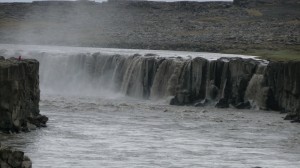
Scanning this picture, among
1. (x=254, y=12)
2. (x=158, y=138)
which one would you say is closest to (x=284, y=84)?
(x=158, y=138)

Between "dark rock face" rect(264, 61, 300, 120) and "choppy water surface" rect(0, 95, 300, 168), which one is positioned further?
"dark rock face" rect(264, 61, 300, 120)

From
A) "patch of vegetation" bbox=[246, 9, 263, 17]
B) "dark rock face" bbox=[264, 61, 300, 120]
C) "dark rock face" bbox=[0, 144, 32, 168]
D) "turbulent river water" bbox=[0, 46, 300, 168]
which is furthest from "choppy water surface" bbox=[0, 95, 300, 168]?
"patch of vegetation" bbox=[246, 9, 263, 17]

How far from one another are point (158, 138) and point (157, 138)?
7cm

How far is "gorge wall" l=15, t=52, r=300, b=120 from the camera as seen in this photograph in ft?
261

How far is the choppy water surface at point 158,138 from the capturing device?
163ft

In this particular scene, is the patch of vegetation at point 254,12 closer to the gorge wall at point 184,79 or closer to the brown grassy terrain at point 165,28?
the brown grassy terrain at point 165,28

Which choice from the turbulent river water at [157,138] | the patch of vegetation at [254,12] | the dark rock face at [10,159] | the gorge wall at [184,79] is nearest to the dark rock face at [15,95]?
the turbulent river water at [157,138]

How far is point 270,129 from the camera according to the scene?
211ft

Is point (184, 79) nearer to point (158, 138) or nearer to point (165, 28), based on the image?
point (158, 138)

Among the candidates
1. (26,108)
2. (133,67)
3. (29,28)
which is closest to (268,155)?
(26,108)

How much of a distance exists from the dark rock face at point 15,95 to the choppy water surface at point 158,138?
96 cm

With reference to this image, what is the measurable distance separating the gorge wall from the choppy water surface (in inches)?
144

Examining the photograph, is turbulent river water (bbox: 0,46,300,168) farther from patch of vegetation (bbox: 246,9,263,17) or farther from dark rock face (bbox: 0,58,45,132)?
patch of vegetation (bbox: 246,9,263,17)

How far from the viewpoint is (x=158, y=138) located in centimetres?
5831
